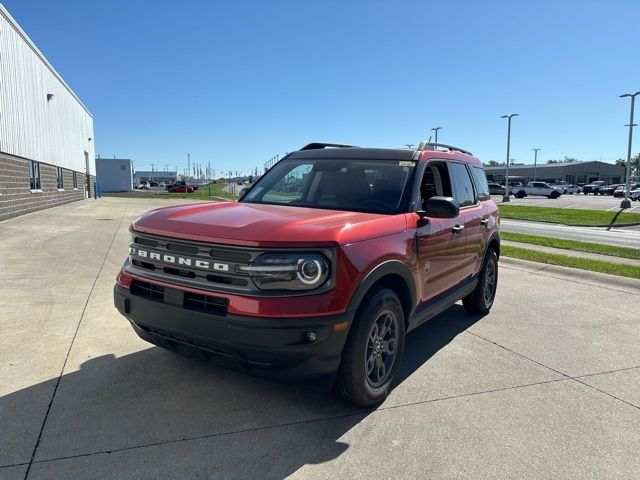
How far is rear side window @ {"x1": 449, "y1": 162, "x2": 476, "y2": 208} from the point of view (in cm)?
505

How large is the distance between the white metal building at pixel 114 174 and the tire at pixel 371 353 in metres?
78.0

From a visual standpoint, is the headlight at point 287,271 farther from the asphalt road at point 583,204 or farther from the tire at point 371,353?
the asphalt road at point 583,204

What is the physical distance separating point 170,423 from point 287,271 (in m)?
1.31

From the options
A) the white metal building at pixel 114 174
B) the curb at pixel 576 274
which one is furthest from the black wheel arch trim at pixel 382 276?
the white metal building at pixel 114 174

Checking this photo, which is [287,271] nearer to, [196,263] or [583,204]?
[196,263]

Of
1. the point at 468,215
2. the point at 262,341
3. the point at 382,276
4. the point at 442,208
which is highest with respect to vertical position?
the point at 442,208

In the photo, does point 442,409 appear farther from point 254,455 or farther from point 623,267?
point 623,267

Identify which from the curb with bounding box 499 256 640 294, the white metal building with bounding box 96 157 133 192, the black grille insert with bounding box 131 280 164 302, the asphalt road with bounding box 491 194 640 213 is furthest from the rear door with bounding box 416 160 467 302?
the white metal building with bounding box 96 157 133 192

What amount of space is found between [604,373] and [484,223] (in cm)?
204

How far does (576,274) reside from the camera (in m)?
8.59

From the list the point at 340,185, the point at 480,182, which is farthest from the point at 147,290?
the point at 480,182

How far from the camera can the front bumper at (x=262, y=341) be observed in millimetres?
2869

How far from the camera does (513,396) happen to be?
3.76 m

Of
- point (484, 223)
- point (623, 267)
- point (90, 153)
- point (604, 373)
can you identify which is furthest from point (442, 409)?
point (90, 153)
